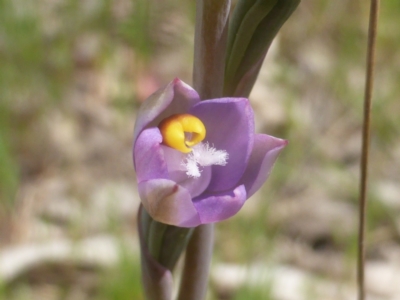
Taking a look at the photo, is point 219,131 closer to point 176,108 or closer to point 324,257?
point 176,108

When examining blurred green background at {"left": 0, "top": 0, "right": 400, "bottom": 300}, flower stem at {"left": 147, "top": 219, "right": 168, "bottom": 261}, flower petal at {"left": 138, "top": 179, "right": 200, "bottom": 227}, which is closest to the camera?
flower petal at {"left": 138, "top": 179, "right": 200, "bottom": 227}

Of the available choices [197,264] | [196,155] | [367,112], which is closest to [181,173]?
[196,155]

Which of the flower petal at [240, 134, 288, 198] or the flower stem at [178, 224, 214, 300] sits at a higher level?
the flower petal at [240, 134, 288, 198]

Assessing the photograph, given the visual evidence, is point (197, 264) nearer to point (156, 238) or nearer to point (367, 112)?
point (156, 238)

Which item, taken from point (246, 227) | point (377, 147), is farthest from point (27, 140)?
point (377, 147)

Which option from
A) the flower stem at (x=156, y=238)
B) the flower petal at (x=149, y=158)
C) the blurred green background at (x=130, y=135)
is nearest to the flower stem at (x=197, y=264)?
the flower stem at (x=156, y=238)

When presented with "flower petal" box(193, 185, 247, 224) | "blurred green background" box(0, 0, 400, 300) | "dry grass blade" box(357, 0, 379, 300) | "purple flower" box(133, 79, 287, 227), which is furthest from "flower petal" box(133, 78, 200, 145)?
"blurred green background" box(0, 0, 400, 300)

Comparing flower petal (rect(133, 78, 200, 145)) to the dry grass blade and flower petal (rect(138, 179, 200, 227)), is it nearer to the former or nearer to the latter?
flower petal (rect(138, 179, 200, 227))
